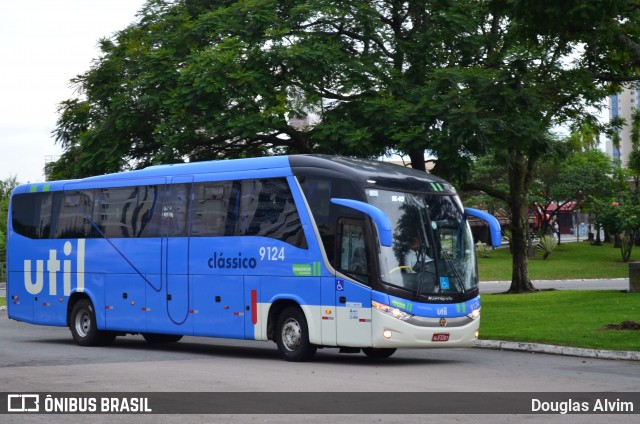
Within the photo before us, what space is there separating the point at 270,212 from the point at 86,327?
19.3 feet

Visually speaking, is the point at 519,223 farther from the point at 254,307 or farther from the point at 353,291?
the point at 353,291

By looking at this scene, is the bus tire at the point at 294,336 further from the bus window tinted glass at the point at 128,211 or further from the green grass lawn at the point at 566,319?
the green grass lawn at the point at 566,319

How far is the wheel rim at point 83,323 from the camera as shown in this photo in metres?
22.2

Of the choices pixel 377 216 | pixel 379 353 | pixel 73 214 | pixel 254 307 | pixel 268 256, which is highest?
pixel 73 214

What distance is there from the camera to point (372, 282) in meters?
17.0

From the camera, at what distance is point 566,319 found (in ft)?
77.7

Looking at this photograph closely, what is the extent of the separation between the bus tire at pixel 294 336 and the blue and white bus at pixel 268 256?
2cm

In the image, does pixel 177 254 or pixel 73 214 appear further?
pixel 73 214

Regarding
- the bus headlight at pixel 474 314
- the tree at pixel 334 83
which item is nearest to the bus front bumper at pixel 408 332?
the bus headlight at pixel 474 314

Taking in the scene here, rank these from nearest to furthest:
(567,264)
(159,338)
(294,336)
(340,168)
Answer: (340,168) → (294,336) → (159,338) → (567,264)

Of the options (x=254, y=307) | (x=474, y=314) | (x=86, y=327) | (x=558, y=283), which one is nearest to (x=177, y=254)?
(x=254, y=307)

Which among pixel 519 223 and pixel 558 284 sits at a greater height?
pixel 519 223

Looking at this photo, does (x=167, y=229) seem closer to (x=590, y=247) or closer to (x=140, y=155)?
(x=140, y=155)

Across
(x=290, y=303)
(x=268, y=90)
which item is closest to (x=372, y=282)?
(x=290, y=303)
